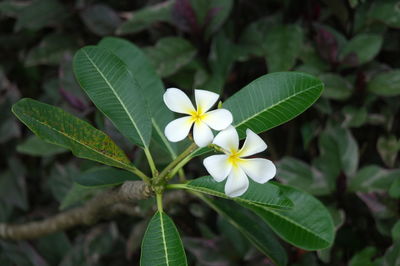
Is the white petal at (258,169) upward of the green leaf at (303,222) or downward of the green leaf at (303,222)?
upward

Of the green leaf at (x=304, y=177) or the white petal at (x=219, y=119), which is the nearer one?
the white petal at (x=219, y=119)

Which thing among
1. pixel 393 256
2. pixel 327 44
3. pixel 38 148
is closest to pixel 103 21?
pixel 38 148

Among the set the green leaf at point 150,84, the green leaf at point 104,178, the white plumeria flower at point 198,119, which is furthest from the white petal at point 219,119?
the green leaf at point 104,178

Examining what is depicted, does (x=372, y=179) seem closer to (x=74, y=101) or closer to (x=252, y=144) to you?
(x=252, y=144)

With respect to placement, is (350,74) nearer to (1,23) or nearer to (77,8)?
(77,8)

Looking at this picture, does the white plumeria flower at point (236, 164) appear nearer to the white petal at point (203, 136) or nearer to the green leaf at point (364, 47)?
the white petal at point (203, 136)
